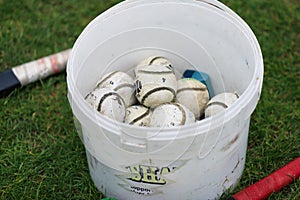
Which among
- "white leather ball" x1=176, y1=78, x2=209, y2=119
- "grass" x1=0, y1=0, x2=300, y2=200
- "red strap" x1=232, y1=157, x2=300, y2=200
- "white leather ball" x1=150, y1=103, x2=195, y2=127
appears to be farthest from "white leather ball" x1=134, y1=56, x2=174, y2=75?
"red strap" x1=232, y1=157, x2=300, y2=200

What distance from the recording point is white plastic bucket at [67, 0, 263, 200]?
60.9 inches

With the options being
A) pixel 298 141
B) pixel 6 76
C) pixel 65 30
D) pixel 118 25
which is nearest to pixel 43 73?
pixel 6 76

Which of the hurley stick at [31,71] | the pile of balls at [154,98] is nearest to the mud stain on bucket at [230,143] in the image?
the pile of balls at [154,98]

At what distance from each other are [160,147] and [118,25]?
0.60 m

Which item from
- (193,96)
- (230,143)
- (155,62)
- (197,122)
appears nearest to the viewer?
(197,122)

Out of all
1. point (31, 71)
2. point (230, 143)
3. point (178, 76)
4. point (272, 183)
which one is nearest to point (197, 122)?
point (230, 143)

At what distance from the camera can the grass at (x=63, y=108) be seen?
1937mm

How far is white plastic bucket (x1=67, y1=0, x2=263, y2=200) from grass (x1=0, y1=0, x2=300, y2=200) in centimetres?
16

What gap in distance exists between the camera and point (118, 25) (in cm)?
196

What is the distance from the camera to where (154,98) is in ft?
5.98

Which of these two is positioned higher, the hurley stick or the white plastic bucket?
the white plastic bucket

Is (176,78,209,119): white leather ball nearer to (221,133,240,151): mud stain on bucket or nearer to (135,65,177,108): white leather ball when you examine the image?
(135,65,177,108): white leather ball

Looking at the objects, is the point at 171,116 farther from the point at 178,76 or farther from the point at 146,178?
the point at 178,76

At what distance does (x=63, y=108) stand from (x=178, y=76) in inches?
18.5
